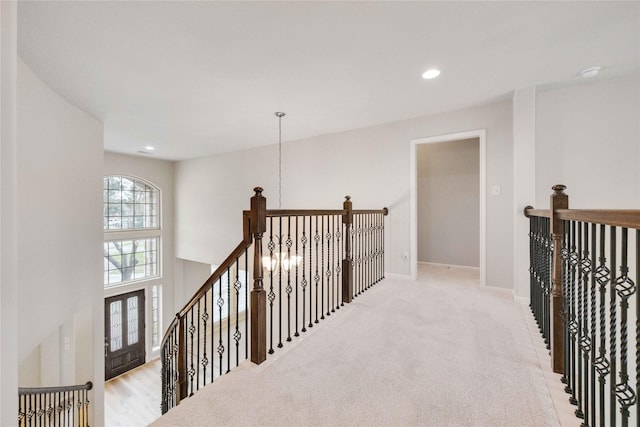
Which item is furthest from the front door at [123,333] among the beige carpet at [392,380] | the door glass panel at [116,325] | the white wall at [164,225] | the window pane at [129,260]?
the beige carpet at [392,380]

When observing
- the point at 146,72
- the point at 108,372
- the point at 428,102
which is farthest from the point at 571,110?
the point at 108,372

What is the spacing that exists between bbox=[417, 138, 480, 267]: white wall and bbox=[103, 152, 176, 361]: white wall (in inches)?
267

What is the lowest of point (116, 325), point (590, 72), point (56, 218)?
point (116, 325)

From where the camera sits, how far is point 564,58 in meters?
2.50

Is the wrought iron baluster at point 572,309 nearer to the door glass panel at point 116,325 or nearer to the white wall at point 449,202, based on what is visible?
the white wall at point 449,202

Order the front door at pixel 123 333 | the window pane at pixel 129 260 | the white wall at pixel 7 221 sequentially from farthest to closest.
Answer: the window pane at pixel 129 260
the front door at pixel 123 333
the white wall at pixel 7 221

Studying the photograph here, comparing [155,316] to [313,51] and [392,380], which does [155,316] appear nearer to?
[392,380]

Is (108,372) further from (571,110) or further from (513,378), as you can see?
(571,110)

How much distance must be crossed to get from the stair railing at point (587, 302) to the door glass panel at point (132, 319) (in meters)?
8.54

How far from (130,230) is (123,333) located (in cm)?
263

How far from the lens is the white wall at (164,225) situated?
23.2 ft

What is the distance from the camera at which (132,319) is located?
23.7 ft

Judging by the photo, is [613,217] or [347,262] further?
[347,262]

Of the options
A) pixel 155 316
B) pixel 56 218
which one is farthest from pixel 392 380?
pixel 155 316
